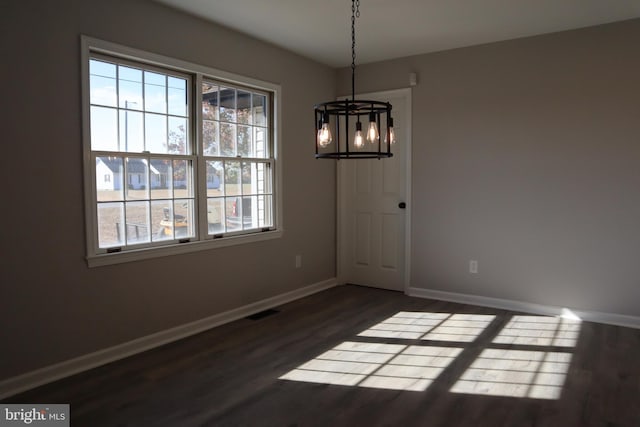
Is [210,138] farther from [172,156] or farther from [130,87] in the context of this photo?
[130,87]

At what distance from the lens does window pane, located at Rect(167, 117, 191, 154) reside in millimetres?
3596

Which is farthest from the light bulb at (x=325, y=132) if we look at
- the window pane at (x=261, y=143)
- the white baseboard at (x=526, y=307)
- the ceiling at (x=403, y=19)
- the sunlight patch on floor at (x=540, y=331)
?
the white baseboard at (x=526, y=307)

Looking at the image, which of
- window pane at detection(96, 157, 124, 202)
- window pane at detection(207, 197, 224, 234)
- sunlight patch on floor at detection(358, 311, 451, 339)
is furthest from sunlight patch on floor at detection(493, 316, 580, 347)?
window pane at detection(96, 157, 124, 202)

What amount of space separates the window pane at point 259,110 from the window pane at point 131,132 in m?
1.25

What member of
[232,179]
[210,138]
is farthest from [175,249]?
[210,138]

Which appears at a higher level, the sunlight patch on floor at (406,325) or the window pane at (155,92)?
the window pane at (155,92)

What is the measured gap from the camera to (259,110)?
443 cm

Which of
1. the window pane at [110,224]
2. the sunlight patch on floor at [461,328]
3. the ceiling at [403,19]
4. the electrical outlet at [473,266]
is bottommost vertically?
the sunlight patch on floor at [461,328]

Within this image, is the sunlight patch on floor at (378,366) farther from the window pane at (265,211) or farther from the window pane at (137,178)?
the window pane at (137,178)

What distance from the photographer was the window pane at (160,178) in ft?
11.3

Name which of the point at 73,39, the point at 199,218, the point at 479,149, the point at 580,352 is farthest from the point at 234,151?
the point at 580,352

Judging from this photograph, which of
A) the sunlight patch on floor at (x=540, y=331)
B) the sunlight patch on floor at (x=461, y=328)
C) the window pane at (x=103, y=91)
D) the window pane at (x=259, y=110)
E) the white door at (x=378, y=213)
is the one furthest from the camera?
the white door at (x=378, y=213)

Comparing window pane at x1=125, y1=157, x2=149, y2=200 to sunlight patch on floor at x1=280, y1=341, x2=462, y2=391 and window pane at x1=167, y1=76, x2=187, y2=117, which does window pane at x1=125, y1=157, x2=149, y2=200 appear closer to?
window pane at x1=167, y1=76, x2=187, y2=117

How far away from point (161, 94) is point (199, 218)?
995mm
